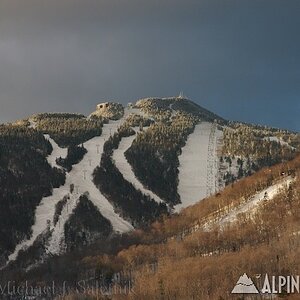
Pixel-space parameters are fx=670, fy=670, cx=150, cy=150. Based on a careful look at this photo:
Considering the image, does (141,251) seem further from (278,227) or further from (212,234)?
(278,227)

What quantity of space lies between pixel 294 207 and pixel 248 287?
219 ft

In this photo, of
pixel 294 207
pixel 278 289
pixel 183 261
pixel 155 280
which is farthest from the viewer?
A: pixel 294 207

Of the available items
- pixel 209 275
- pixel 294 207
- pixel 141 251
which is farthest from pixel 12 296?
pixel 294 207

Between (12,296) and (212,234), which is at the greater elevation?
(212,234)

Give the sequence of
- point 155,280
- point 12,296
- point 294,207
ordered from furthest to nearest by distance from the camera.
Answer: point 294,207 → point 12,296 → point 155,280

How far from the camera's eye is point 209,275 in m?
135

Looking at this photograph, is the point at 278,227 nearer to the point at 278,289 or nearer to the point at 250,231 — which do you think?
the point at 250,231

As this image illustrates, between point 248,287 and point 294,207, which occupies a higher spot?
point 294,207

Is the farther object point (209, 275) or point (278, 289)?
point (209, 275)

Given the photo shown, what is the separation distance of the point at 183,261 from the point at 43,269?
5844 centimetres

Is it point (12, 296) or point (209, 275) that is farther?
point (12, 296)

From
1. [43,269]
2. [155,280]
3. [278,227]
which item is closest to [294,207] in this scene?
[278,227]

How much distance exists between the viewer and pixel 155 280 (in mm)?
143375

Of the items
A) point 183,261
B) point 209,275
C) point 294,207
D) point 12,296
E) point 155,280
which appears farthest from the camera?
point 294,207
